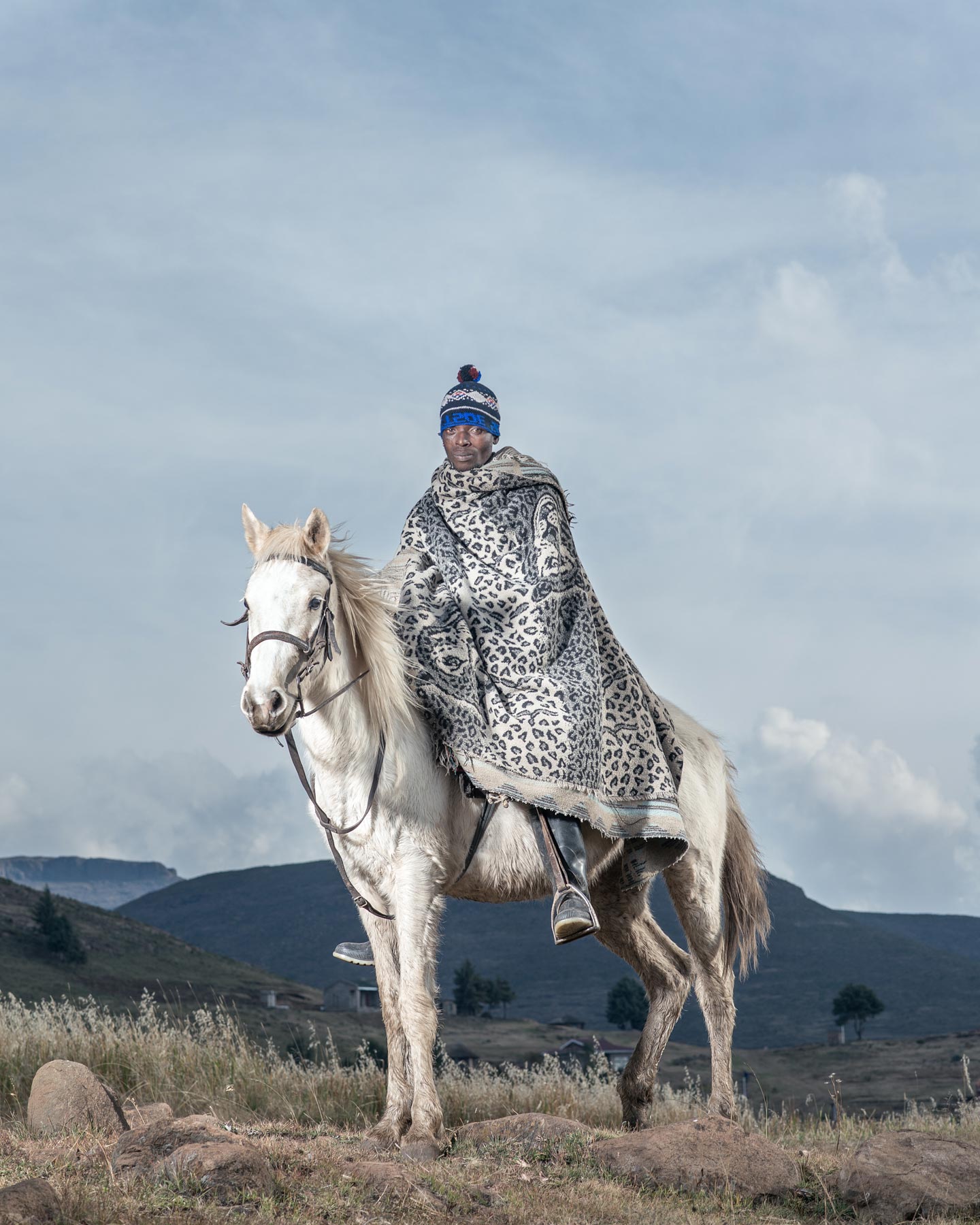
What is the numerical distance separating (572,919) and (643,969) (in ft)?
7.94

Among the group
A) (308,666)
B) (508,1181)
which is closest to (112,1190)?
(508,1181)

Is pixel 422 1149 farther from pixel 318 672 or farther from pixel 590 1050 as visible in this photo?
pixel 590 1050

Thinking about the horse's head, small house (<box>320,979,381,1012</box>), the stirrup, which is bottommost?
small house (<box>320,979,381,1012</box>)

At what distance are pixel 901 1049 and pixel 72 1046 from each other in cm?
5635

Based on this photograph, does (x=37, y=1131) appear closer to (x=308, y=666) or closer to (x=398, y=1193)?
(x=398, y=1193)

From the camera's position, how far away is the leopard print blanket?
6941mm

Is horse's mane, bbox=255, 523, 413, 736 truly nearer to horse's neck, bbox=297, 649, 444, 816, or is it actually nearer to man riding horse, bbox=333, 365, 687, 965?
horse's neck, bbox=297, 649, 444, 816

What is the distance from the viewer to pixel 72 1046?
985 cm

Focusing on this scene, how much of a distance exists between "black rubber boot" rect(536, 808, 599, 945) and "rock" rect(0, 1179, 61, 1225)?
9.13 feet

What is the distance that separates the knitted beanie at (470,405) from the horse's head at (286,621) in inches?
70.4

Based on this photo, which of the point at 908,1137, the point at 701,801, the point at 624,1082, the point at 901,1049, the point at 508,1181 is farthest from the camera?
the point at 901,1049

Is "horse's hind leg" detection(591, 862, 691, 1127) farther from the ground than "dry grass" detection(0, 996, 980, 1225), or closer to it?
farther from the ground

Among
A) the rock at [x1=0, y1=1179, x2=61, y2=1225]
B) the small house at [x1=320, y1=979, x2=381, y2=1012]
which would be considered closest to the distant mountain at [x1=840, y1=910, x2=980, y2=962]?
the small house at [x1=320, y1=979, x2=381, y2=1012]

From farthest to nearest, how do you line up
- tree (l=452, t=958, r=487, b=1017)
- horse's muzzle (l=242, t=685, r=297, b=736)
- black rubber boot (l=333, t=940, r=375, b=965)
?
tree (l=452, t=958, r=487, b=1017) < black rubber boot (l=333, t=940, r=375, b=965) < horse's muzzle (l=242, t=685, r=297, b=736)
